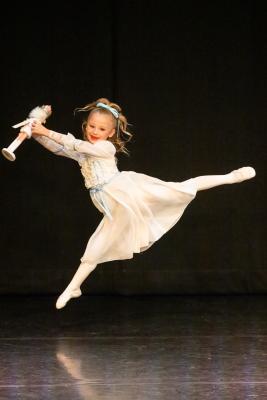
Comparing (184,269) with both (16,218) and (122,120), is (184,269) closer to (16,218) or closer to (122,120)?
(16,218)

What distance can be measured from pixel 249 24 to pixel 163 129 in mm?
906

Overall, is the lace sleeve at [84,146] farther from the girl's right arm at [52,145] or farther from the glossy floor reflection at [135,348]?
the glossy floor reflection at [135,348]

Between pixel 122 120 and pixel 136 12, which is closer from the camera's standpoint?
pixel 122 120

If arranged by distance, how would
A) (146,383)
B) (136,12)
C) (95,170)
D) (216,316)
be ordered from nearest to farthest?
(146,383) < (95,170) < (216,316) < (136,12)

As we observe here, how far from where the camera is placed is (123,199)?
4680 millimetres

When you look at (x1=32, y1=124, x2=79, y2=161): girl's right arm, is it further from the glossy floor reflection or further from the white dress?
the glossy floor reflection

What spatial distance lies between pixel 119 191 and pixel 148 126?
5.75 feet

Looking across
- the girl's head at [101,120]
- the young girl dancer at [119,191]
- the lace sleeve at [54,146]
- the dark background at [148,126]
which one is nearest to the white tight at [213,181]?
the young girl dancer at [119,191]

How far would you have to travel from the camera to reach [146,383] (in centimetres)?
394

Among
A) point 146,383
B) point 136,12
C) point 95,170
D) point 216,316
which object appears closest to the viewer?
point 146,383

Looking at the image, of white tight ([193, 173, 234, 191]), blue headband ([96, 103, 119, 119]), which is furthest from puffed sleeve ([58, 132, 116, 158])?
white tight ([193, 173, 234, 191])

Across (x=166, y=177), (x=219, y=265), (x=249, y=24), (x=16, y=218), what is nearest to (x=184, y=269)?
(x=219, y=265)

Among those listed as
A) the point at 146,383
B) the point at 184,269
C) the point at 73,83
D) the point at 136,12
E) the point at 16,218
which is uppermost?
the point at 136,12

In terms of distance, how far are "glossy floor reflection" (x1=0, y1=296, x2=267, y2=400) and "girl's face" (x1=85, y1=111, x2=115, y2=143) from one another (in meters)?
1.04
